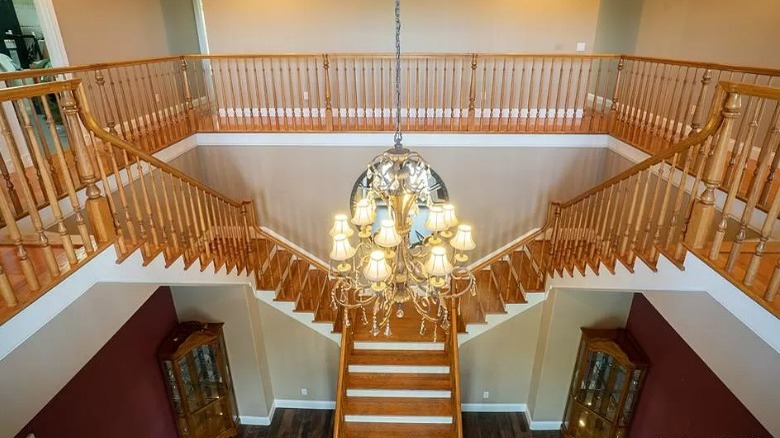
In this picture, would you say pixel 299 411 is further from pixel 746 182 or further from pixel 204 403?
pixel 746 182

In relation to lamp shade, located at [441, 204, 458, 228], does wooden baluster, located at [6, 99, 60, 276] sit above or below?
above

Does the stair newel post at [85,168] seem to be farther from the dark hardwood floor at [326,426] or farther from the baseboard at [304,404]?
the baseboard at [304,404]

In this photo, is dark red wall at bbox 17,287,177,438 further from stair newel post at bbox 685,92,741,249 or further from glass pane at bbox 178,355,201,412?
stair newel post at bbox 685,92,741,249

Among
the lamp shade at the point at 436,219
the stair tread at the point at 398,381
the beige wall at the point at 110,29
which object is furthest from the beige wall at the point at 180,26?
the lamp shade at the point at 436,219

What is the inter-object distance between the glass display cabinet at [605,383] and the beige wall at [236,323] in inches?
162

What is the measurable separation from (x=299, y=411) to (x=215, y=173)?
3.69 m

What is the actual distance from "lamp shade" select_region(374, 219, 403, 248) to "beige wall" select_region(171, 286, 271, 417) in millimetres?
3234

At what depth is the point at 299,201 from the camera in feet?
21.1

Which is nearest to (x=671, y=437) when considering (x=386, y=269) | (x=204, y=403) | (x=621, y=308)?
(x=621, y=308)

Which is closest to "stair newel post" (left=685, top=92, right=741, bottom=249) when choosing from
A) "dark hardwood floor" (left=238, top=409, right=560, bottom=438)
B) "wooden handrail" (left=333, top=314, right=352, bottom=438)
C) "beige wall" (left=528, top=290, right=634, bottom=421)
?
"beige wall" (left=528, top=290, right=634, bottom=421)

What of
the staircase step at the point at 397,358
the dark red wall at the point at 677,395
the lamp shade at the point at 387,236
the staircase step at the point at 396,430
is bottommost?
the staircase step at the point at 396,430

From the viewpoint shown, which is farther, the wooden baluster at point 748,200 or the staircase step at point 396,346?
the staircase step at point 396,346

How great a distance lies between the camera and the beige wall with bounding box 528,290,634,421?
5129 millimetres

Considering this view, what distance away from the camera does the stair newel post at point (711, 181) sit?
A: 221 cm
